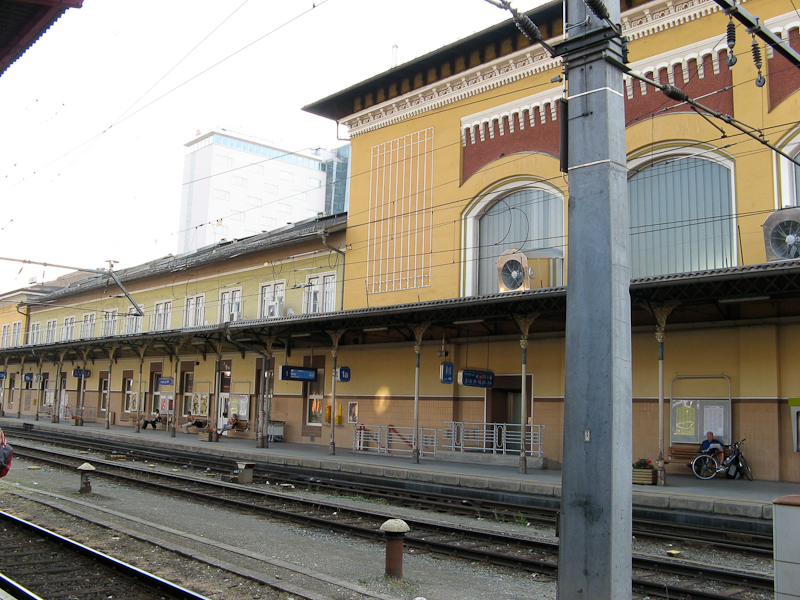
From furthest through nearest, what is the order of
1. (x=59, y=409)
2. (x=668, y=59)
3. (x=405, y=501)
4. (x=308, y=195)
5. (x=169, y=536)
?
(x=308, y=195)
(x=59, y=409)
(x=668, y=59)
(x=405, y=501)
(x=169, y=536)

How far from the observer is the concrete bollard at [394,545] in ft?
26.1

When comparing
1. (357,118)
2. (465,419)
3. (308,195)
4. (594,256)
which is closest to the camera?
(594,256)

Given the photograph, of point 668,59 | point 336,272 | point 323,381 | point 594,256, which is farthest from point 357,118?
point 594,256

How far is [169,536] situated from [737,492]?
1028 centimetres

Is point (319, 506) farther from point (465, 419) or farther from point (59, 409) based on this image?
point (59, 409)

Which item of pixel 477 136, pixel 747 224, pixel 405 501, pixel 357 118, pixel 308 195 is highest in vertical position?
pixel 308 195

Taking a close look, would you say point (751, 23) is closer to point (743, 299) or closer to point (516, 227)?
point (743, 299)

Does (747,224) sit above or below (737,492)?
above

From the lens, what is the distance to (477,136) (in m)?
21.7

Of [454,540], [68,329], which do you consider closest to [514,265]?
[454,540]

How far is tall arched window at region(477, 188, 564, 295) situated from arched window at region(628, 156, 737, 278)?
235cm

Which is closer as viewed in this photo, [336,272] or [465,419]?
[465,419]

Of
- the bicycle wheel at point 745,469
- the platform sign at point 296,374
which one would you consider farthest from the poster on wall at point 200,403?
the bicycle wheel at point 745,469

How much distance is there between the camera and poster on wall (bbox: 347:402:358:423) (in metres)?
25.0
